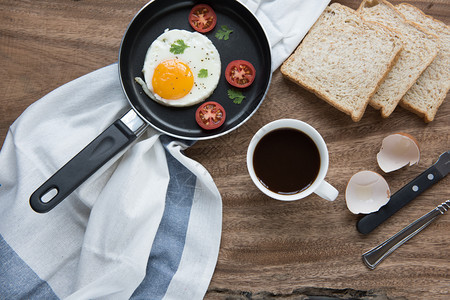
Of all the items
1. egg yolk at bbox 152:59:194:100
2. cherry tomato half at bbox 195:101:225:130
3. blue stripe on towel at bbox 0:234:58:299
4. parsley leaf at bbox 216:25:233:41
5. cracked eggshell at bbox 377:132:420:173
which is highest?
parsley leaf at bbox 216:25:233:41

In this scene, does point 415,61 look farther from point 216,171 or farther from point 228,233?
point 228,233

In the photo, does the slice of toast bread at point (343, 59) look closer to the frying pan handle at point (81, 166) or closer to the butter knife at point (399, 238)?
the butter knife at point (399, 238)

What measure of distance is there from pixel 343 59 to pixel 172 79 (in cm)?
93

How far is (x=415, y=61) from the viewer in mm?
2174

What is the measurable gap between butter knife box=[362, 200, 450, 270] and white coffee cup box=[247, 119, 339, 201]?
1.44ft

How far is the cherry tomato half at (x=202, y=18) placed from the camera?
2.16 metres

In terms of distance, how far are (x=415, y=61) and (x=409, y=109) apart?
265 mm

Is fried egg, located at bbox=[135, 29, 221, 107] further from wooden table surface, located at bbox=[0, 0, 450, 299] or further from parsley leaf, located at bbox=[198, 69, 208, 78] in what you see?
wooden table surface, located at bbox=[0, 0, 450, 299]

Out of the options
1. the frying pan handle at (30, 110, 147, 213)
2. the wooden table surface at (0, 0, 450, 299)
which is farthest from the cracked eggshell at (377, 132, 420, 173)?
the frying pan handle at (30, 110, 147, 213)

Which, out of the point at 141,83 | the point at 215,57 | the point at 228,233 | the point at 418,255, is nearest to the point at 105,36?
the point at 141,83

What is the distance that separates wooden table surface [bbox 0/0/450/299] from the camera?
2150mm

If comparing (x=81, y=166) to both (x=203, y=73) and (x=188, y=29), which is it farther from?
(x=188, y=29)

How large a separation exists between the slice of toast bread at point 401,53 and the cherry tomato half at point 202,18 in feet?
2.68

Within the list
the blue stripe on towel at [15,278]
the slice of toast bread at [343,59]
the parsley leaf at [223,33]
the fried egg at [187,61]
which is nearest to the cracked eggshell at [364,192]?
the slice of toast bread at [343,59]
